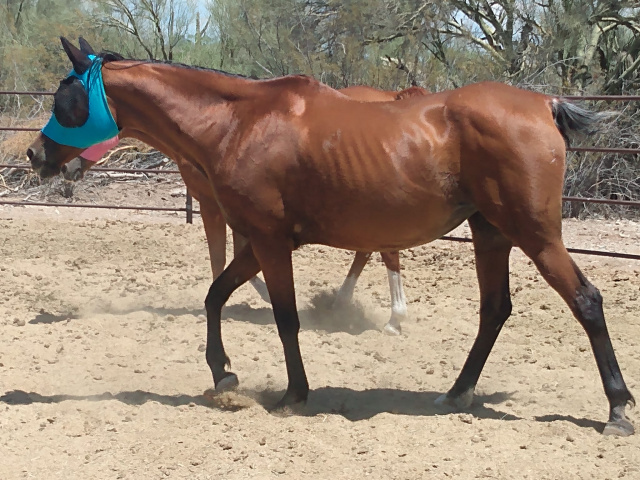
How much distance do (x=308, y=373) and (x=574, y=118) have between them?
6.84 ft

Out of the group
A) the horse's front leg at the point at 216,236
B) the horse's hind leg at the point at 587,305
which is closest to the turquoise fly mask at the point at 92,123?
A: the horse's front leg at the point at 216,236

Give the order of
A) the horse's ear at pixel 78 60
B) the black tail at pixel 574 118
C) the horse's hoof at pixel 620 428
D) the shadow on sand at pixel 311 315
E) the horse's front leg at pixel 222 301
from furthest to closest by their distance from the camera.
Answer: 1. the shadow on sand at pixel 311 315
2. the horse's front leg at pixel 222 301
3. the horse's ear at pixel 78 60
4. the black tail at pixel 574 118
5. the horse's hoof at pixel 620 428

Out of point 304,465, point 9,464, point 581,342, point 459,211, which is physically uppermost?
point 459,211

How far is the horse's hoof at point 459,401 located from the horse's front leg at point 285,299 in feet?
2.41

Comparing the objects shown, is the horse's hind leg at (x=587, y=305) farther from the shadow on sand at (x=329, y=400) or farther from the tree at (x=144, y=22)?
the tree at (x=144, y=22)

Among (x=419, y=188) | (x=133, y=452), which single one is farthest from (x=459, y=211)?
(x=133, y=452)

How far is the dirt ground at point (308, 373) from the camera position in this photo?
10.5 feet

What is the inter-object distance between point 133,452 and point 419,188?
1.77 meters

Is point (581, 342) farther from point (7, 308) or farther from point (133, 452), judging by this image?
point (7, 308)

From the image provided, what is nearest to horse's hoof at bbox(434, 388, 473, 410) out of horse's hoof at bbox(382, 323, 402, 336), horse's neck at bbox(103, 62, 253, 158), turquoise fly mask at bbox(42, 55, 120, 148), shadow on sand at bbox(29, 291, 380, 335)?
horse's hoof at bbox(382, 323, 402, 336)

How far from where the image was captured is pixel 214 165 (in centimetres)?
377

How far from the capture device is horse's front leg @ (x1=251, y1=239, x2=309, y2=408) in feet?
12.1

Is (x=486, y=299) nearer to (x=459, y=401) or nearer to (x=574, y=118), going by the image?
(x=459, y=401)

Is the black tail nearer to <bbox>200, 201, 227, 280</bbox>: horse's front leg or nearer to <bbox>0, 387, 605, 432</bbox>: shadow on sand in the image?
<bbox>0, 387, 605, 432</bbox>: shadow on sand
